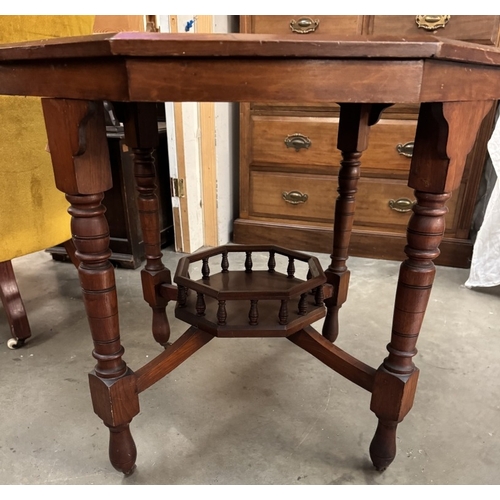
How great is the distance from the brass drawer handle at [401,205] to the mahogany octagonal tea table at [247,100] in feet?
2.81

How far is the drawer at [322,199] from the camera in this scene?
67.3 inches

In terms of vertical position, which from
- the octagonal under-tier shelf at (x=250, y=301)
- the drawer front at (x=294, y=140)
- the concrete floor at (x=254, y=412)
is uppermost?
the drawer front at (x=294, y=140)

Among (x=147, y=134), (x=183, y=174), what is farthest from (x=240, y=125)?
(x=147, y=134)

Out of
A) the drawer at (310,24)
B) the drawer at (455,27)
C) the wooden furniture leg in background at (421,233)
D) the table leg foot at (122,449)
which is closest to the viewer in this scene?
the wooden furniture leg in background at (421,233)

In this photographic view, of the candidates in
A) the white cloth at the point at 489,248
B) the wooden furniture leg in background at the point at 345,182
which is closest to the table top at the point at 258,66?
the wooden furniture leg in background at the point at 345,182

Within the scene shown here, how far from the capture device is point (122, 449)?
768 mm

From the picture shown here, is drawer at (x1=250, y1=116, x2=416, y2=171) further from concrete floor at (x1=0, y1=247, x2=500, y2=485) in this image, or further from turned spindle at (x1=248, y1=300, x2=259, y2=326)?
turned spindle at (x1=248, y1=300, x2=259, y2=326)

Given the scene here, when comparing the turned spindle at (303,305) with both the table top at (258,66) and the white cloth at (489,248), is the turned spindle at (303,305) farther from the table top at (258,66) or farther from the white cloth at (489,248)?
the white cloth at (489,248)

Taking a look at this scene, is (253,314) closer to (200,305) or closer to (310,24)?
(200,305)

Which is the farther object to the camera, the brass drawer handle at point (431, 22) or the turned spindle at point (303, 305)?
the brass drawer handle at point (431, 22)

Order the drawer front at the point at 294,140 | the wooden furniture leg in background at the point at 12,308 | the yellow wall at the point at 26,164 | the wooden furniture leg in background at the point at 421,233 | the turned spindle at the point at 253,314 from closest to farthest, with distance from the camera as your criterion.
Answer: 1. the wooden furniture leg in background at the point at 421,233
2. the turned spindle at the point at 253,314
3. the yellow wall at the point at 26,164
4. the wooden furniture leg in background at the point at 12,308
5. the drawer front at the point at 294,140

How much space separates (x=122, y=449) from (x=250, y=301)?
1.23 feet

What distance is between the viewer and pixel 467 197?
1639mm
